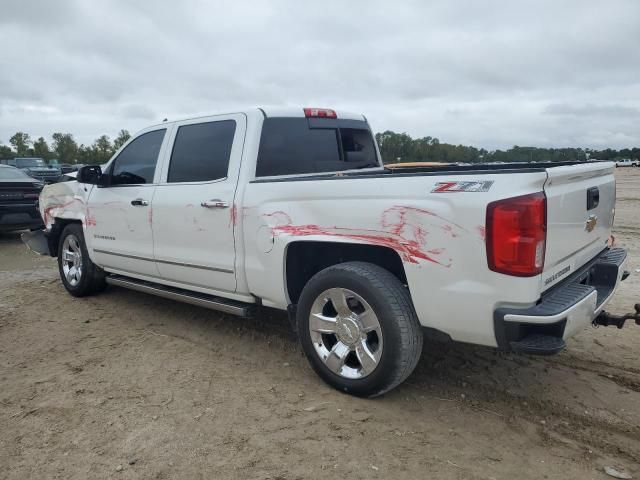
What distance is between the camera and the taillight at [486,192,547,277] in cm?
262

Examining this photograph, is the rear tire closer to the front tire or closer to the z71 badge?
the front tire

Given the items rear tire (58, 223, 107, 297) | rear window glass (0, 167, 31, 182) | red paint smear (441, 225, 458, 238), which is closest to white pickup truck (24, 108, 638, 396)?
red paint smear (441, 225, 458, 238)

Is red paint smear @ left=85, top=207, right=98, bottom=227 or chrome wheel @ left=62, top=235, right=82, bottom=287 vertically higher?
red paint smear @ left=85, top=207, right=98, bottom=227

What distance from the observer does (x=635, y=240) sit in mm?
9039

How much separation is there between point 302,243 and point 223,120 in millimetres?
1376

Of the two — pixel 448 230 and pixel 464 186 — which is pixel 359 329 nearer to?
pixel 448 230

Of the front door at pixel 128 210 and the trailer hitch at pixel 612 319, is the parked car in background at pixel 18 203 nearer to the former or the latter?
the front door at pixel 128 210

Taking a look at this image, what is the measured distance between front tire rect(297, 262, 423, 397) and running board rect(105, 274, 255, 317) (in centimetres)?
68

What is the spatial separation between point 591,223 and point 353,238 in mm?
1538

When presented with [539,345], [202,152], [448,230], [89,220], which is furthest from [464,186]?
Answer: [89,220]

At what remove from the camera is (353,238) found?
127 inches

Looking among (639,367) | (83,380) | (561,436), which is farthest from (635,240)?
(83,380)

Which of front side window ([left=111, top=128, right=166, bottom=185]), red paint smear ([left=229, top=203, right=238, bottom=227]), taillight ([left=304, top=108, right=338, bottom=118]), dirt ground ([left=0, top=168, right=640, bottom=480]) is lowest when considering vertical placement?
dirt ground ([left=0, top=168, right=640, bottom=480])

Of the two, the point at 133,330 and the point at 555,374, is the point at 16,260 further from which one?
the point at 555,374
